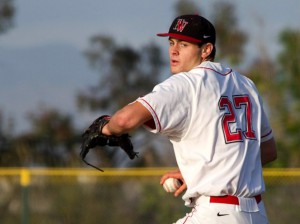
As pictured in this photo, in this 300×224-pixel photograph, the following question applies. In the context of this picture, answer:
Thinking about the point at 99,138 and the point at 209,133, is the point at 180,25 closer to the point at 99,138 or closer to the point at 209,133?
the point at 209,133

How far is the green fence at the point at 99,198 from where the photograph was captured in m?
11.7

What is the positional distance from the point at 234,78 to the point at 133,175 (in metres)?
6.17

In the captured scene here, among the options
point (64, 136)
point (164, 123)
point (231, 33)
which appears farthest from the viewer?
point (231, 33)

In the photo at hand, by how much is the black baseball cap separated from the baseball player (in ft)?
0.13

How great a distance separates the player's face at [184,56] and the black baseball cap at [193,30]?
0.15 feet

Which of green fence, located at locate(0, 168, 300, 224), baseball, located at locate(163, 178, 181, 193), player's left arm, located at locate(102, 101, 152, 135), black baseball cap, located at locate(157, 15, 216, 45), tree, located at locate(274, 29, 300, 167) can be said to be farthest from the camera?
tree, located at locate(274, 29, 300, 167)

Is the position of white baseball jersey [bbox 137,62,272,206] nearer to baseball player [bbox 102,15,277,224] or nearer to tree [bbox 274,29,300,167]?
baseball player [bbox 102,15,277,224]

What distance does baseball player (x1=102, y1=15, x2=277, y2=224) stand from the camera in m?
5.46

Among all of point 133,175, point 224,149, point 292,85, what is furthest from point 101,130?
point 292,85

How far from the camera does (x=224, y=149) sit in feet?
18.4

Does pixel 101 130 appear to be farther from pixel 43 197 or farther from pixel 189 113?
pixel 43 197

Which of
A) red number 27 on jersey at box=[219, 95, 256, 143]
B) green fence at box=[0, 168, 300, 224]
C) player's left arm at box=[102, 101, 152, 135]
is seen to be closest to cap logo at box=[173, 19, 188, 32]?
red number 27 on jersey at box=[219, 95, 256, 143]

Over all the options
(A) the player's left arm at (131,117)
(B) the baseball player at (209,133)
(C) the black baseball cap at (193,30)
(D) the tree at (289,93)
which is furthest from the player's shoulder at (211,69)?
(D) the tree at (289,93)

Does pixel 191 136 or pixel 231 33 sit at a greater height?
pixel 191 136
